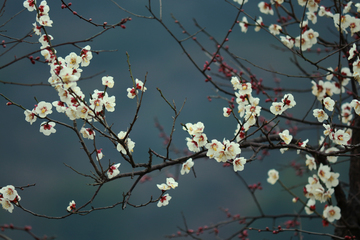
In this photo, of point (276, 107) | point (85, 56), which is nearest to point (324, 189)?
point (276, 107)

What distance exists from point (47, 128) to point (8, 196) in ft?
1.45

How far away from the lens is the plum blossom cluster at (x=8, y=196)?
1745mm

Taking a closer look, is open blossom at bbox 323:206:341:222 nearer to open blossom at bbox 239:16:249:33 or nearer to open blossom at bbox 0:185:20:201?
open blossom at bbox 239:16:249:33

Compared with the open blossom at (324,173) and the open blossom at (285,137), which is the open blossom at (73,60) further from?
the open blossom at (324,173)

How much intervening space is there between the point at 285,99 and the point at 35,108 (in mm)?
1481

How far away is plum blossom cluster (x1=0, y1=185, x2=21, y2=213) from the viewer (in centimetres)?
175

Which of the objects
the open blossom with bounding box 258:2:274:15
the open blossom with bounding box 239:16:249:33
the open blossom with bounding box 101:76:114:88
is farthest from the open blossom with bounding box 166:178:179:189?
the open blossom with bounding box 258:2:274:15

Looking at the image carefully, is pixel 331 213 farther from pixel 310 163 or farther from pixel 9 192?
pixel 9 192

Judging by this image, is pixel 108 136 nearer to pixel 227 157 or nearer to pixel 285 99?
pixel 227 157

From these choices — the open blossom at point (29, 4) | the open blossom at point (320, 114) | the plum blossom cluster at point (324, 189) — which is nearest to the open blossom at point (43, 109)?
the open blossom at point (29, 4)

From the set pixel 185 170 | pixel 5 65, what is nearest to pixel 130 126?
pixel 185 170

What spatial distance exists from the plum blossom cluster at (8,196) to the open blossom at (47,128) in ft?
1.16

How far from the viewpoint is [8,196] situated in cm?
175

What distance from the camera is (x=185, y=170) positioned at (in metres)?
1.79
